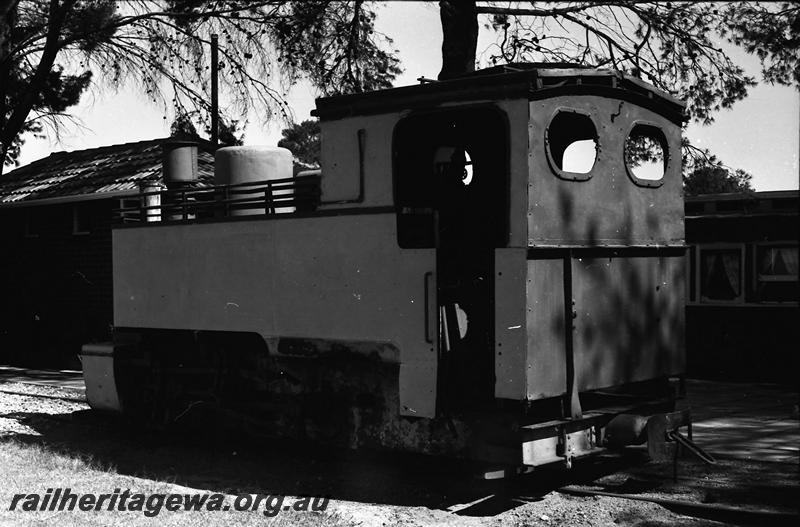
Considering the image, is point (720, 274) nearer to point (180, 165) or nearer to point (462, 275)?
point (462, 275)

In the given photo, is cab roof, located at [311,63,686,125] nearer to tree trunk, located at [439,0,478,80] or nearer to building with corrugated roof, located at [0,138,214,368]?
tree trunk, located at [439,0,478,80]

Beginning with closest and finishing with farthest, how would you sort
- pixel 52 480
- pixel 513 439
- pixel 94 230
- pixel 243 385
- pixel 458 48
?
pixel 513 439, pixel 52 480, pixel 243 385, pixel 458 48, pixel 94 230

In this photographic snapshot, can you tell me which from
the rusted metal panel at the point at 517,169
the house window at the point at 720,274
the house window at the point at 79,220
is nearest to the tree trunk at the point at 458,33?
the house window at the point at 720,274

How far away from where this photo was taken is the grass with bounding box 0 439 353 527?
6137 mm

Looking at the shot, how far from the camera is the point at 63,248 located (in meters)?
19.6

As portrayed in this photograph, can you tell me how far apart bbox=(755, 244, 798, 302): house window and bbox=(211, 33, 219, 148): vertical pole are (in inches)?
422

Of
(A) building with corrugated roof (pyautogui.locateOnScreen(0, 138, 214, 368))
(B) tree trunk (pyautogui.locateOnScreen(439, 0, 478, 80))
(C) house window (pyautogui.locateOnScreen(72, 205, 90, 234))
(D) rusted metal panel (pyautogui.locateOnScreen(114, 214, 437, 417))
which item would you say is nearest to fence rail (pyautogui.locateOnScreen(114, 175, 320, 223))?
(D) rusted metal panel (pyautogui.locateOnScreen(114, 214, 437, 417))

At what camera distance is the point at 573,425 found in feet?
22.1

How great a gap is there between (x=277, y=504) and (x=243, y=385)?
2312mm

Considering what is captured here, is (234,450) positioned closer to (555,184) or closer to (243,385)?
(243,385)

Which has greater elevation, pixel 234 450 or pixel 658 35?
pixel 658 35

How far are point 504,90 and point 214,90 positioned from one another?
1537 centimetres

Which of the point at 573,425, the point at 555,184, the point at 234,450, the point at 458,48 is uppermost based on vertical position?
the point at 458,48

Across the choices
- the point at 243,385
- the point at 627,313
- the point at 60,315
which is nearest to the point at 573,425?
the point at 627,313
